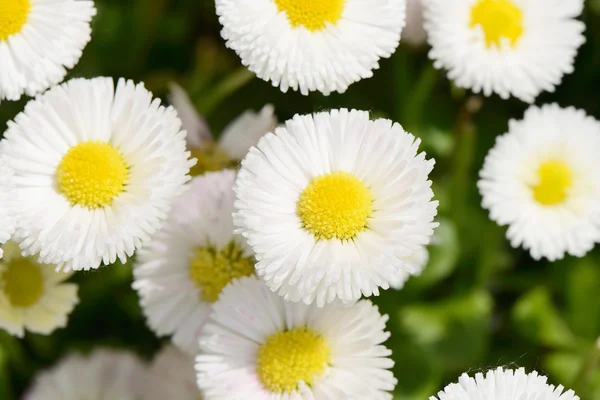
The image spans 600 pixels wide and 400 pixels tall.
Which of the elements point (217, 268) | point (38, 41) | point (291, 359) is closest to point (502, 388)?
point (291, 359)

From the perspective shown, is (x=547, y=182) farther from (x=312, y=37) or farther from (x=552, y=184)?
(x=312, y=37)

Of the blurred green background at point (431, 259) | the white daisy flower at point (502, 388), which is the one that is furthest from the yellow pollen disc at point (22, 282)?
the white daisy flower at point (502, 388)

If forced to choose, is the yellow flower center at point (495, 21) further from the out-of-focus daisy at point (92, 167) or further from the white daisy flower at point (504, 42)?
the out-of-focus daisy at point (92, 167)

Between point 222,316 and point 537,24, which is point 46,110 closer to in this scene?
point 222,316

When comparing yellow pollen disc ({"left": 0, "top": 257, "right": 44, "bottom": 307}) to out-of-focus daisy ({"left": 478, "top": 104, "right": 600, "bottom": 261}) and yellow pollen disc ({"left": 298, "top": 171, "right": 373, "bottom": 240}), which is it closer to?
yellow pollen disc ({"left": 298, "top": 171, "right": 373, "bottom": 240})

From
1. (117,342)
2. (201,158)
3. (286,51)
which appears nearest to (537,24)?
(286,51)

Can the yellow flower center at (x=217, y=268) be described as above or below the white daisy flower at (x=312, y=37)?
below
